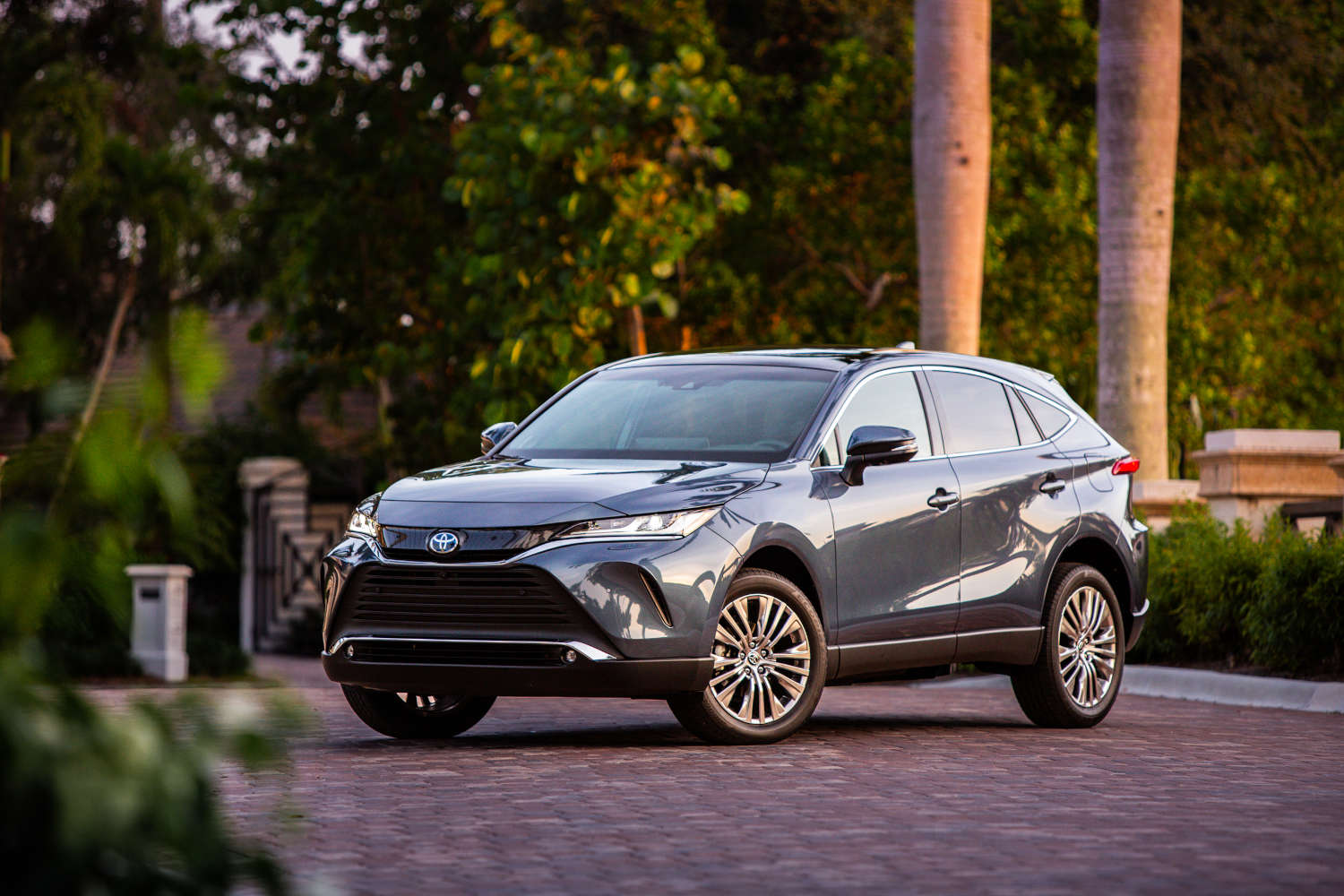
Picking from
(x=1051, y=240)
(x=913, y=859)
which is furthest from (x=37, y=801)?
(x=1051, y=240)

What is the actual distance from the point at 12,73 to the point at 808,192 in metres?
10.2

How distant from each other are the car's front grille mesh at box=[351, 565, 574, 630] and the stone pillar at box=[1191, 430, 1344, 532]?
28.3ft

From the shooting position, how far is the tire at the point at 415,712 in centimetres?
970

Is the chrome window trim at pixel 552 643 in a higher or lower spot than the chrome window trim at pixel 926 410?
lower

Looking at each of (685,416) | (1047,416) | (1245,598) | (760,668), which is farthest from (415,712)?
(1245,598)

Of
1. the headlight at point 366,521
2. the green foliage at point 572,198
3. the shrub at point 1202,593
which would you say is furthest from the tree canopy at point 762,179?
the headlight at point 366,521

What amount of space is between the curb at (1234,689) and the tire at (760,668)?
427 cm

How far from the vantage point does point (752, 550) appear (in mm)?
9102

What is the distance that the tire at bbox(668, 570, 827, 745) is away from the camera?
29.8 ft

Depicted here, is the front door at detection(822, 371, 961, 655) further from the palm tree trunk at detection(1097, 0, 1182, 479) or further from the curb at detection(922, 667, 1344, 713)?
the palm tree trunk at detection(1097, 0, 1182, 479)

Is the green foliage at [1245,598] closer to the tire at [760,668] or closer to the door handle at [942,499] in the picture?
the door handle at [942,499]

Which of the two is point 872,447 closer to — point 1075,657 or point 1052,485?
point 1052,485

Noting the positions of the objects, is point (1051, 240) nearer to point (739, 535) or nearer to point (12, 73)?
point (12, 73)

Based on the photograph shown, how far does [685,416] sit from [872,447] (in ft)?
3.25
